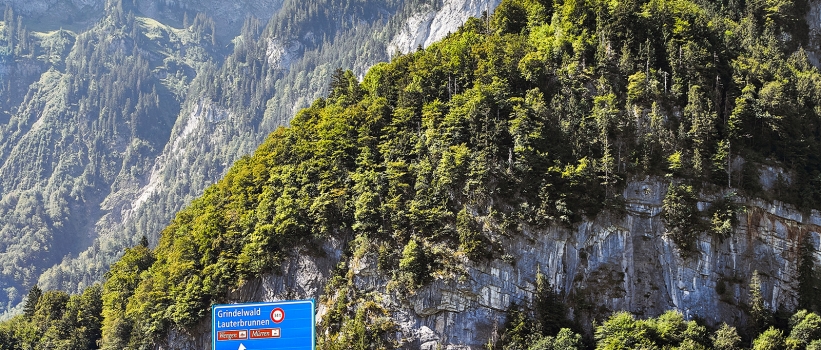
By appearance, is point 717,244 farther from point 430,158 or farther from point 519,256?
point 430,158

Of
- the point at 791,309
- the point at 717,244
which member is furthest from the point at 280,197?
the point at 791,309

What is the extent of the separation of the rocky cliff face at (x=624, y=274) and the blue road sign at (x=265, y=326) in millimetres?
54846

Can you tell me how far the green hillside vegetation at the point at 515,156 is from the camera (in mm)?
80000

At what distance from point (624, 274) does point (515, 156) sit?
48.9ft

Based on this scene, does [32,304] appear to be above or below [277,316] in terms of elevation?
above

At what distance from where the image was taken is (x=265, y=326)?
24.1m

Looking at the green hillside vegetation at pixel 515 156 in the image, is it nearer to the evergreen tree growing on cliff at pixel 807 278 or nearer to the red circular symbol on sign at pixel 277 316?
the evergreen tree growing on cliff at pixel 807 278

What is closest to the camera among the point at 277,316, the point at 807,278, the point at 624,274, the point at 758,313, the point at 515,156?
the point at 277,316

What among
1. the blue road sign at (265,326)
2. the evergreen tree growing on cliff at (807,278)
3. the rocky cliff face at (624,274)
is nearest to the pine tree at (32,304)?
the rocky cliff face at (624,274)

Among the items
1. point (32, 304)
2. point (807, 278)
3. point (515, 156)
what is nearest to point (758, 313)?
point (807, 278)

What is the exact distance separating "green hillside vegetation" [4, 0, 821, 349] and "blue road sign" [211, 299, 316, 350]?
51.9 m

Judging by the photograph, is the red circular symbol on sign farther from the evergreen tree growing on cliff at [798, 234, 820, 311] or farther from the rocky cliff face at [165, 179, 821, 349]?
the evergreen tree growing on cliff at [798, 234, 820, 311]

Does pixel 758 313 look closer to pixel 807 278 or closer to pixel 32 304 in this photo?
pixel 807 278

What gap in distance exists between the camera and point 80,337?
108 m
